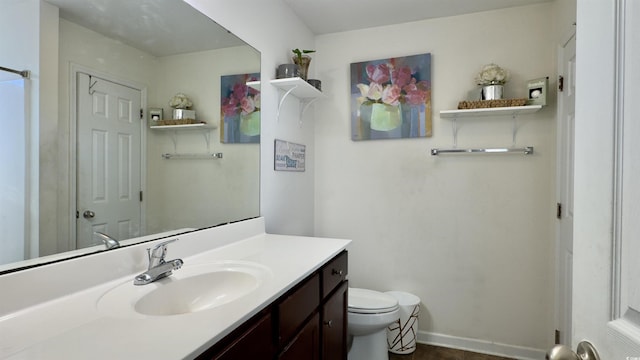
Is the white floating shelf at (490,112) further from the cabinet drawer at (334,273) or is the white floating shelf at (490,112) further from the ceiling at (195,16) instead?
the cabinet drawer at (334,273)

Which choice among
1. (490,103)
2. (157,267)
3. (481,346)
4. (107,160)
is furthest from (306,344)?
(490,103)

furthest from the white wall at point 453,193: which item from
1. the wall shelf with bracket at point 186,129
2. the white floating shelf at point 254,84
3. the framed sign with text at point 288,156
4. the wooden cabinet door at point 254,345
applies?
the wooden cabinet door at point 254,345

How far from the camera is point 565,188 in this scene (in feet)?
6.66

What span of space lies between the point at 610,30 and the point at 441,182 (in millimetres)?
2051

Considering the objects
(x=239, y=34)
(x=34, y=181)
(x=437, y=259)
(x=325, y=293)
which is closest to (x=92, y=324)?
(x=34, y=181)

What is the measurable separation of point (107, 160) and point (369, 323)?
64.3 inches

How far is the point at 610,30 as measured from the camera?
50 centimetres

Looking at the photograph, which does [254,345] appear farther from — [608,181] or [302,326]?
[608,181]

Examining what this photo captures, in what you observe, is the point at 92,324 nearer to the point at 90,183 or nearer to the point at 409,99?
the point at 90,183

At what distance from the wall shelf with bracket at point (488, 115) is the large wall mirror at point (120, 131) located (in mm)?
1508

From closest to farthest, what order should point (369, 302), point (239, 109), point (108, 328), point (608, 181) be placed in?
1. point (608, 181)
2. point (108, 328)
3. point (239, 109)
4. point (369, 302)

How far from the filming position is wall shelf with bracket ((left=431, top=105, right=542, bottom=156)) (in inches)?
84.6

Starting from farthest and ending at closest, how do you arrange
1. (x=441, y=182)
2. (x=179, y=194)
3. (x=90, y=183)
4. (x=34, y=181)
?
(x=441, y=182), (x=179, y=194), (x=90, y=183), (x=34, y=181)

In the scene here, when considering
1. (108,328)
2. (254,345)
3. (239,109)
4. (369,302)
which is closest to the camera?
(108,328)
